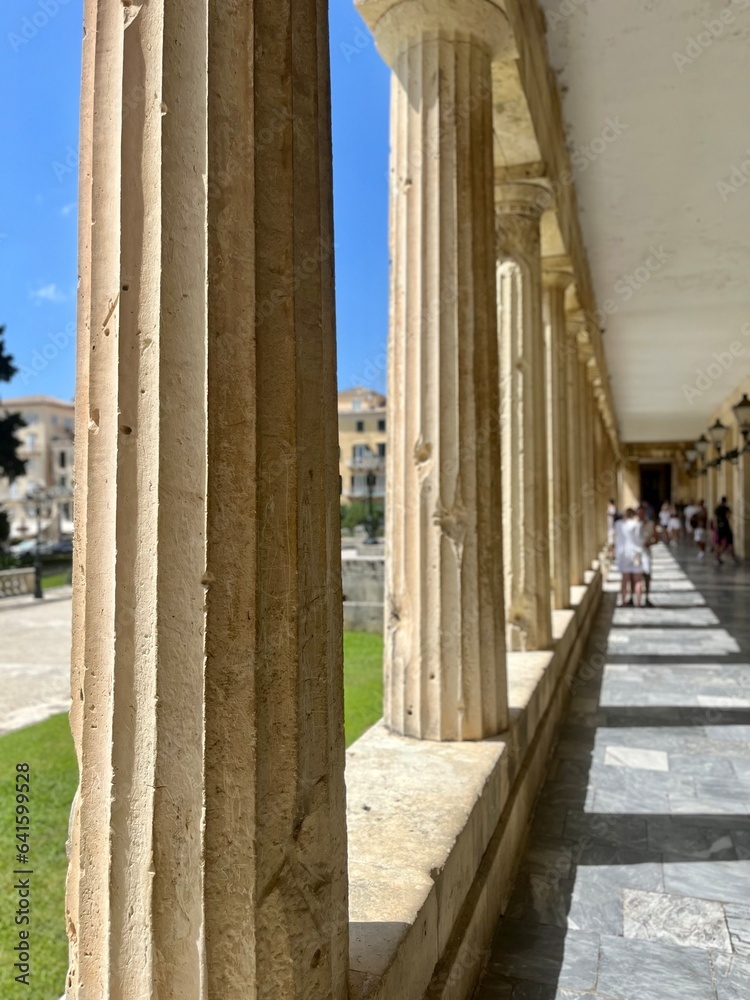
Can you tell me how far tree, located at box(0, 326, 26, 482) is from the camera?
35.9 meters

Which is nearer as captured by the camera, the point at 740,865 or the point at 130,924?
the point at 130,924

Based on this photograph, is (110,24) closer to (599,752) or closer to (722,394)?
(599,752)

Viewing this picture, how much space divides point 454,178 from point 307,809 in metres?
3.09

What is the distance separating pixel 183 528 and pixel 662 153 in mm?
8049

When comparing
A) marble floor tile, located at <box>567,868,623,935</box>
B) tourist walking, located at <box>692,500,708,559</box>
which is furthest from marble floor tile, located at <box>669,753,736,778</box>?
tourist walking, located at <box>692,500,708,559</box>

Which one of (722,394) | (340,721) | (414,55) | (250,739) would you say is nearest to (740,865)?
(340,721)

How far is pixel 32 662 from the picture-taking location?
12.0 m

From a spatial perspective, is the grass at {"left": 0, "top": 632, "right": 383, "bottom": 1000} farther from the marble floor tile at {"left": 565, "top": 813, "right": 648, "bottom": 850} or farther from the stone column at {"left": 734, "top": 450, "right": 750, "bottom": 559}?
the stone column at {"left": 734, "top": 450, "right": 750, "bottom": 559}

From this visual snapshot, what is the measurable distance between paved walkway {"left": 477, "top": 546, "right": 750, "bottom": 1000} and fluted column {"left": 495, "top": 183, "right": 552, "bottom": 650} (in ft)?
3.36

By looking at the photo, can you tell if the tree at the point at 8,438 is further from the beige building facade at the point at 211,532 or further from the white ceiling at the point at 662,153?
the beige building facade at the point at 211,532

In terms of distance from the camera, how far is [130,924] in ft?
5.32

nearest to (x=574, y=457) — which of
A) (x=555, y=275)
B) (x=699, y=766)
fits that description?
(x=555, y=275)

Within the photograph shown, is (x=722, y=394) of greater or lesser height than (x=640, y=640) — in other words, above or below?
above

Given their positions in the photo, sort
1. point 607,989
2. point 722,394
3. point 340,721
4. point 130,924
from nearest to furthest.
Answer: point 130,924 → point 340,721 → point 607,989 → point 722,394
